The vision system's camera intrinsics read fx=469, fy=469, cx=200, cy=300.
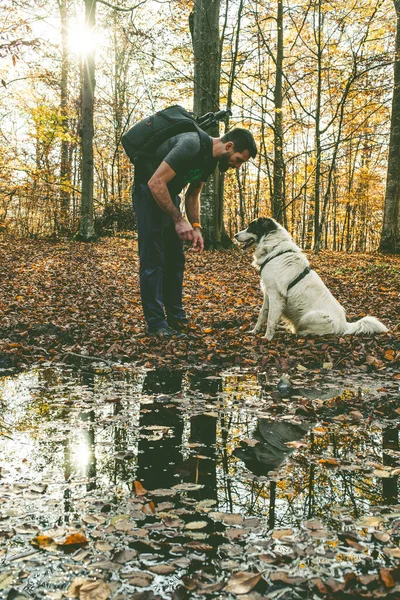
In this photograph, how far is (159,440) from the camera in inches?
108

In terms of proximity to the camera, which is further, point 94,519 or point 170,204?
point 170,204

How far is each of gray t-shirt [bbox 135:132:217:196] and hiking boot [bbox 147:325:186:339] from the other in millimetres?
1545

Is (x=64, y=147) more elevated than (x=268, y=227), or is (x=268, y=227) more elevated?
(x=64, y=147)

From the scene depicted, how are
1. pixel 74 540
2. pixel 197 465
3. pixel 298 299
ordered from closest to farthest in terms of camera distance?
pixel 74 540
pixel 197 465
pixel 298 299

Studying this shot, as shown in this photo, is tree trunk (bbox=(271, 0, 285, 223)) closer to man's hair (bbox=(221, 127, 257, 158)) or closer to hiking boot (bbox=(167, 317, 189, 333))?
hiking boot (bbox=(167, 317, 189, 333))

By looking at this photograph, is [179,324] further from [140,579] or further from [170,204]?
[140,579]

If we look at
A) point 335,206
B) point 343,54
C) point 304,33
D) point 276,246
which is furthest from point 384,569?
point 335,206

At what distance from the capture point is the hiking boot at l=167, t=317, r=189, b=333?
5828 mm

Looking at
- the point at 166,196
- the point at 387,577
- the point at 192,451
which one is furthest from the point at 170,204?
the point at 387,577

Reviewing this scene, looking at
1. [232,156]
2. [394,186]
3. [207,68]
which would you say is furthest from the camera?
[394,186]

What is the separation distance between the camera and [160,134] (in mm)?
4949

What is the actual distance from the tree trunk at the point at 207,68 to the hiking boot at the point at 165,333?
348 inches

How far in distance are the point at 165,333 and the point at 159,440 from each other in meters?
2.68

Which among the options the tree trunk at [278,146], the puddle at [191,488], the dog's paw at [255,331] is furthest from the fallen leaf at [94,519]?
the tree trunk at [278,146]
